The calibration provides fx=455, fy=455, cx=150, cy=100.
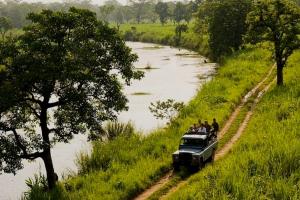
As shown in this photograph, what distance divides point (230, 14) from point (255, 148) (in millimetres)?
51199

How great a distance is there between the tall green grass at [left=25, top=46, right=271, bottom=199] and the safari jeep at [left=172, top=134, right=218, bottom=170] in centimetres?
153

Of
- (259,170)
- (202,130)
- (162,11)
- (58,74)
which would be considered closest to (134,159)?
(202,130)

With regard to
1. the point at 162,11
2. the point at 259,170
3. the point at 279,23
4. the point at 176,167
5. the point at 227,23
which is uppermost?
the point at 162,11

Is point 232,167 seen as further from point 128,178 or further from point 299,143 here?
point 128,178

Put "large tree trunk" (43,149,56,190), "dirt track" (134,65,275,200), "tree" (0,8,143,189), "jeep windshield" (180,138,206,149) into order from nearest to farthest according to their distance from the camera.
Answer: "dirt track" (134,65,275,200) < "tree" (0,8,143,189) < "jeep windshield" (180,138,206,149) < "large tree trunk" (43,149,56,190)

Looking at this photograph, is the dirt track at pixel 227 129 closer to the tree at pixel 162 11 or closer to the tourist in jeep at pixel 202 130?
the tourist in jeep at pixel 202 130

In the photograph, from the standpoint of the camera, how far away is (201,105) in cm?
4194

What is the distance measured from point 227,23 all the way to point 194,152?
5058 cm

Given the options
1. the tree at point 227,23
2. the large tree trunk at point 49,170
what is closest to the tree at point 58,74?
the large tree trunk at point 49,170

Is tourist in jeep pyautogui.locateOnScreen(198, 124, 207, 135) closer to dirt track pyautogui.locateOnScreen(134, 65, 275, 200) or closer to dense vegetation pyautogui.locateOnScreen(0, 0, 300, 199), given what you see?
dirt track pyautogui.locateOnScreen(134, 65, 275, 200)

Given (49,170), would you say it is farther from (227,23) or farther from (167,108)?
(227,23)

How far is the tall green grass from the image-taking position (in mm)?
25172

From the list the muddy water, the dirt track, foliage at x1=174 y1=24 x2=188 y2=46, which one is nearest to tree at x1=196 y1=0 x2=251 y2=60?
the muddy water

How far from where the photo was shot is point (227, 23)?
73.9m
